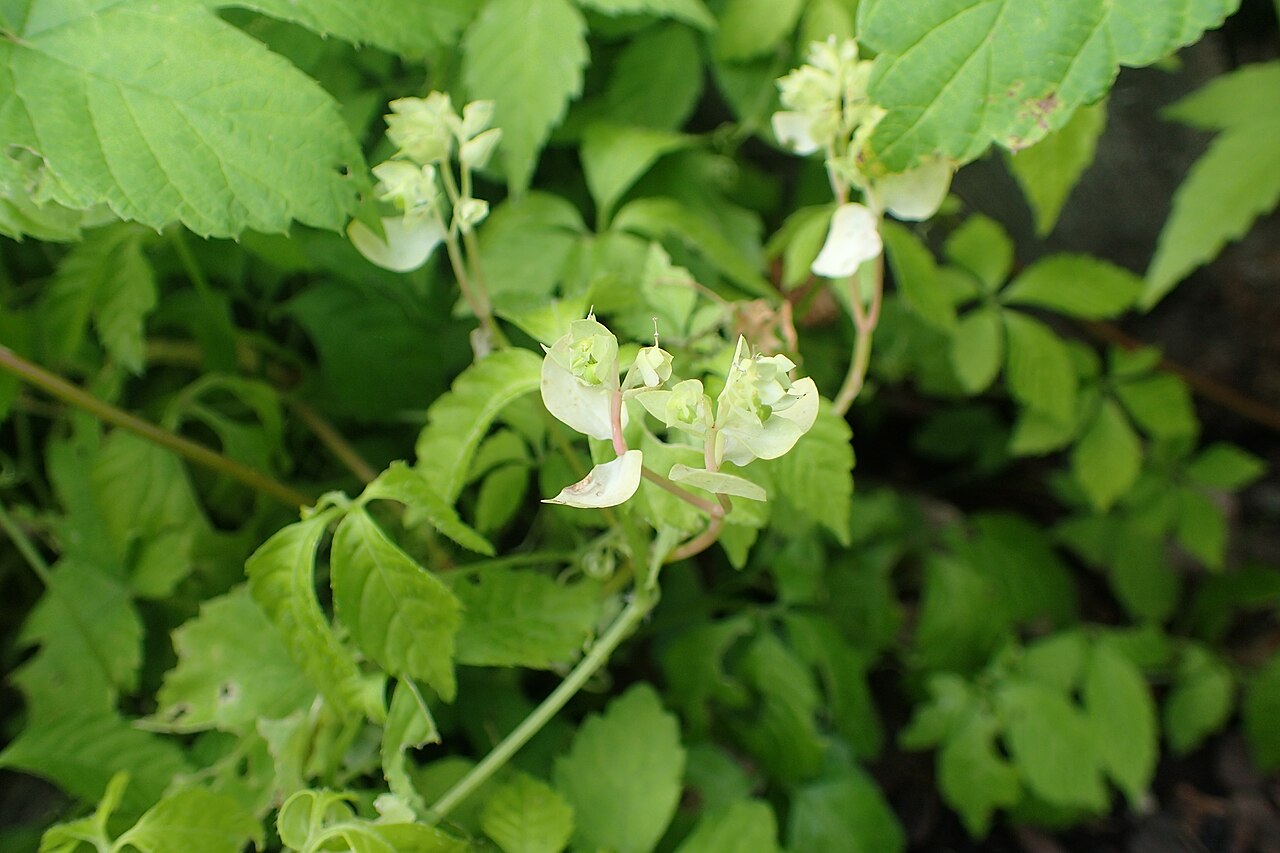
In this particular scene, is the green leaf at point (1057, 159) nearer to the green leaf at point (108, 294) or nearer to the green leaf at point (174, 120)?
the green leaf at point (174, 120)

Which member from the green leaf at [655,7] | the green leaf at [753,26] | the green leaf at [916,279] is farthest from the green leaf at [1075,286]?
the green leaf at [655,7]

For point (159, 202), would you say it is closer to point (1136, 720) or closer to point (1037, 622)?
point (1136, 720)

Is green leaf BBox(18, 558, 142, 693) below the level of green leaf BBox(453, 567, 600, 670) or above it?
below

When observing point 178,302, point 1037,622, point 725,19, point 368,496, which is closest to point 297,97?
point 368,496

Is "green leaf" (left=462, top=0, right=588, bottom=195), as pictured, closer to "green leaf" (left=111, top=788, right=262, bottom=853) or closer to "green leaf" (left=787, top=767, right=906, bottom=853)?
"green leaf" (left=111, top=788, right=262, bottom=853)

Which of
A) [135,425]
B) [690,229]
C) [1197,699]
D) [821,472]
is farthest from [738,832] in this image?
[1197,699]

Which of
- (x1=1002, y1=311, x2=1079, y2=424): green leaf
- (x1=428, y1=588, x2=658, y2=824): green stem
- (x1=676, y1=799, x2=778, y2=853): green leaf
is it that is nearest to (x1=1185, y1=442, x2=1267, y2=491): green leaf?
(x1=1002, y1=311, x2=1079, y2=424): green leaf
